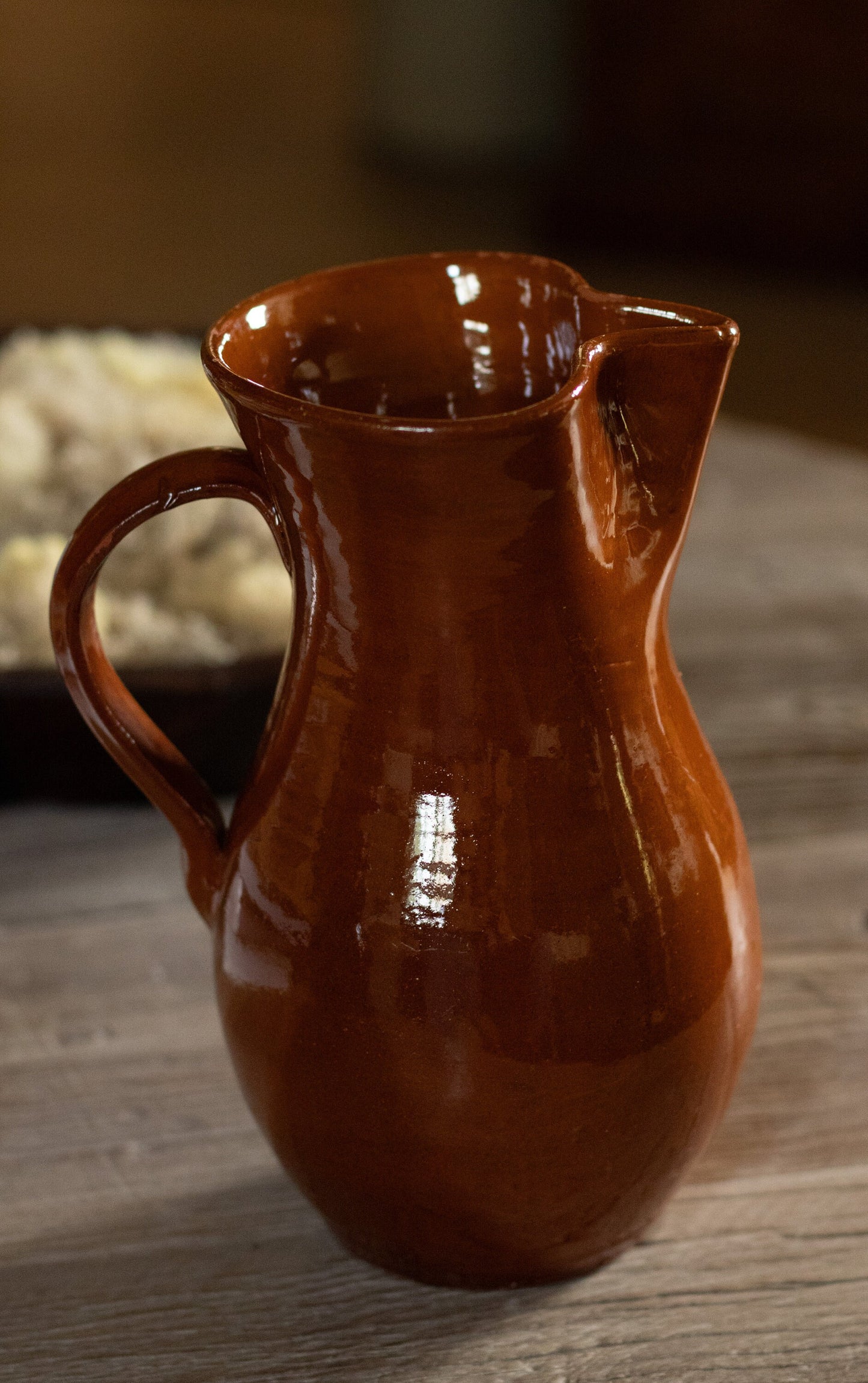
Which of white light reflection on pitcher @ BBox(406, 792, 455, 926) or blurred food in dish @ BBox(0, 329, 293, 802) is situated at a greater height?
white light reflection on pitcher @ BBox(406, 792, 455, 926)

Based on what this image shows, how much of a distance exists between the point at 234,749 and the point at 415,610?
0.98 ft

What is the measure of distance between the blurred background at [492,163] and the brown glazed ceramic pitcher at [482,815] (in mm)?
2098

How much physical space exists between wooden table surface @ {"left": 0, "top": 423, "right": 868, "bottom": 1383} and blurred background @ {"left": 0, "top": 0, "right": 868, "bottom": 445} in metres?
1.92

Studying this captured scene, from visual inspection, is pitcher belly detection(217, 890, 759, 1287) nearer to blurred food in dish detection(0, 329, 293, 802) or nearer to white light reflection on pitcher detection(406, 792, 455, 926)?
white light reflection on pitcher detection(406, 792, 455, 926)

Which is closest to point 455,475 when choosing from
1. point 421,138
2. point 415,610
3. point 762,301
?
point 415,610

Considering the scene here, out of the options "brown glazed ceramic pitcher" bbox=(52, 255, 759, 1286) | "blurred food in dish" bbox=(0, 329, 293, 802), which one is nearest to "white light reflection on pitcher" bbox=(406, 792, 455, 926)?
"brown glazed ceramic pitcher" bbox=(52, 255, 759, 1286)

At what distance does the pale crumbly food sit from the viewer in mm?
613

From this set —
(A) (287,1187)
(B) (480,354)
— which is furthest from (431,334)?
(A) (287,1187)

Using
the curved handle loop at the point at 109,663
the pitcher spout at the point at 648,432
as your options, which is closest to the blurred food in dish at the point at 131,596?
the curved handle loop at the point at 109,663

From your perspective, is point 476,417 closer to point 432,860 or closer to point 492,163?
point 432,860

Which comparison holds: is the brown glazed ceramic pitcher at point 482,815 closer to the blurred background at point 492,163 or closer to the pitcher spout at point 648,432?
the pitcher spout at point 648,432

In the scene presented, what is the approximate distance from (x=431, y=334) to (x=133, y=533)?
310 millimetres

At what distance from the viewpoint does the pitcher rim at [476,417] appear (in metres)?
0.30

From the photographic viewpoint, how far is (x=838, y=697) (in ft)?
2.29
